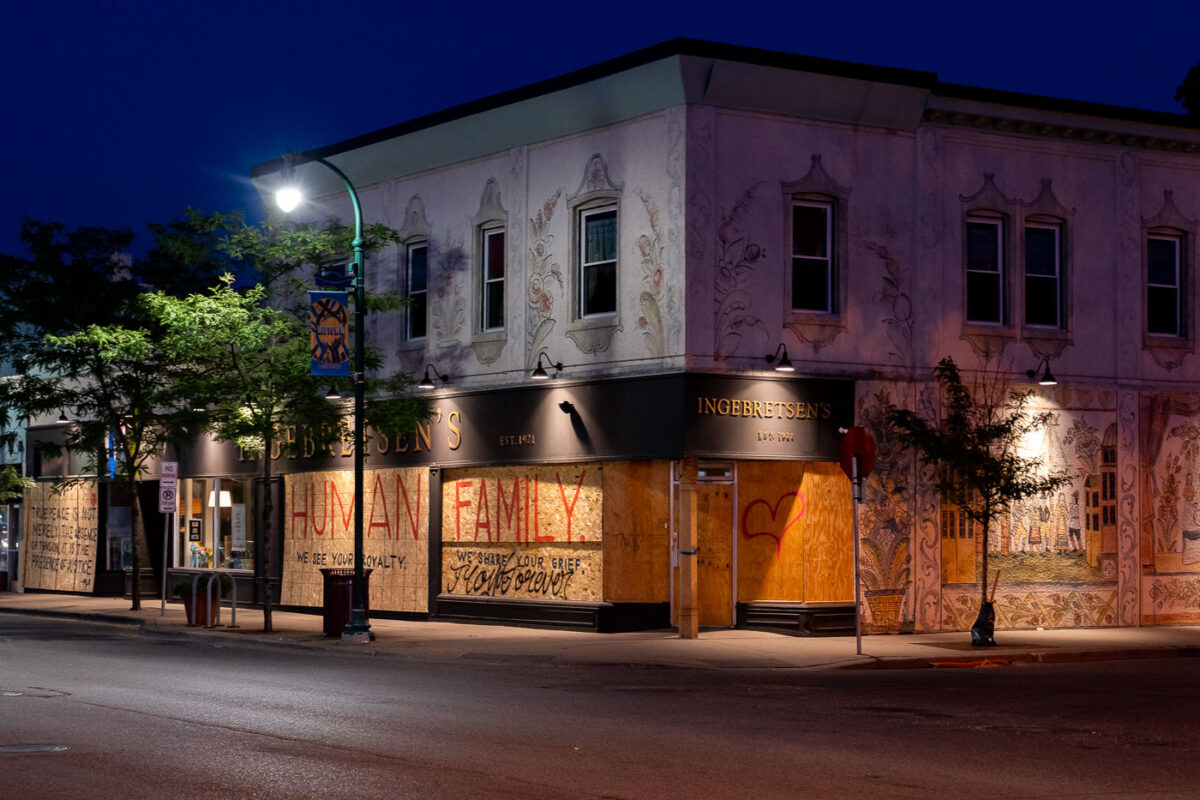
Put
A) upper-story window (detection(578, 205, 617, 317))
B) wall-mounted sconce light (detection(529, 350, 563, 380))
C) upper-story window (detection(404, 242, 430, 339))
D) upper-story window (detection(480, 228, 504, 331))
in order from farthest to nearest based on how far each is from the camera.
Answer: upper-story window (detection(404, 242, 430, 339)) → upper-story window (detection(480, 228, 504, 331)) → wall-mounted sconce light (detection(529, 350, 563, 380)) → upper-story window (detection(578, 205, 617, 317))

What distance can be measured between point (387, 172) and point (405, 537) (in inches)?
269

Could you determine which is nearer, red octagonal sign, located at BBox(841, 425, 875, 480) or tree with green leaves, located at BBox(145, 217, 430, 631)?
red octagonal sign, located at BBox(841, 425, 875, 480)

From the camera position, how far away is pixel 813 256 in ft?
80.3

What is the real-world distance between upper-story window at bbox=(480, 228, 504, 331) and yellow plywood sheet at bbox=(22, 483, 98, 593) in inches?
579

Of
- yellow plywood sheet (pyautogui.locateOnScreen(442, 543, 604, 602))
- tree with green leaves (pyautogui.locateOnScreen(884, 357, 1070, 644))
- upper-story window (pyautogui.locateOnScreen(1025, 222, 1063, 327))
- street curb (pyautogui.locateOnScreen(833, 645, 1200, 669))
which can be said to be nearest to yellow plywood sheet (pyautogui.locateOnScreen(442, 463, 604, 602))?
yellow plywood sheet (pyautogui.locateOnScreen(442, 543, 604, 602))

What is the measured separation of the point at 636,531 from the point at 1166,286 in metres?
10.6

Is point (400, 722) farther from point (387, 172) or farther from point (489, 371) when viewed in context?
point (387, 172)

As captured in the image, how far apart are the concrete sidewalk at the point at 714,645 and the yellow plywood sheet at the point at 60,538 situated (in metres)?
11.1

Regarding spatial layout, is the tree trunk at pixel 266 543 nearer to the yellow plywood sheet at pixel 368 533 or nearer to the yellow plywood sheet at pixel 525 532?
the yellow plywood sheet at pixel 368 533

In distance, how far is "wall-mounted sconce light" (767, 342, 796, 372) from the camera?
927 inches

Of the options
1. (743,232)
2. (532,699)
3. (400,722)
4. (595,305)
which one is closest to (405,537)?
(595,305)

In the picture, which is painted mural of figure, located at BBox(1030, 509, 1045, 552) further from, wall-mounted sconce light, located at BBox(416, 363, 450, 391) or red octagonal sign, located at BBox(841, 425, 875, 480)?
wall-mounted sconce light, located at BBox(416, 363, 450, 391)

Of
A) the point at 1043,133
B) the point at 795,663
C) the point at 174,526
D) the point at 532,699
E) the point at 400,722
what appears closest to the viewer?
the point at 400,722

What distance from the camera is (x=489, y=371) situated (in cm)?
2664
